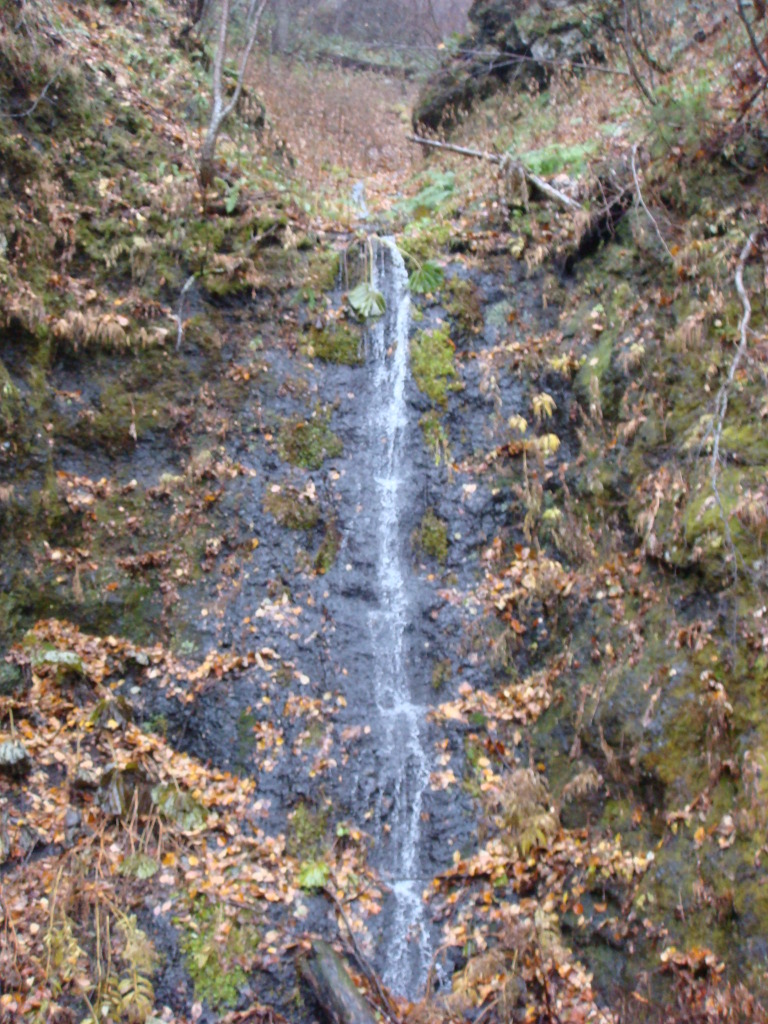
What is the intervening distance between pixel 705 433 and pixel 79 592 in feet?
19.7

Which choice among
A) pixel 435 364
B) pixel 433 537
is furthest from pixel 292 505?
pixel 435 364

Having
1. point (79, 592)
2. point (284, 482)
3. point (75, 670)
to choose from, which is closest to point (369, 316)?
point (284, 482)

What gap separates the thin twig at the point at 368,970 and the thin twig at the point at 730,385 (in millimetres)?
4027

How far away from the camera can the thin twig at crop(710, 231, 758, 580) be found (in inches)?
211

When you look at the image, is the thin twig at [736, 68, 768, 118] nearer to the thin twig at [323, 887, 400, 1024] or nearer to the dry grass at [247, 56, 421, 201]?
the dry grass at [247, 56, 421, 201]

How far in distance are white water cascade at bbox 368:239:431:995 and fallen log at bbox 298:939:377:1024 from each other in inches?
17.1

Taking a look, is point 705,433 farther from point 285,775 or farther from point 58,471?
point 58,471

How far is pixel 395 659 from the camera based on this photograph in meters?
6.89

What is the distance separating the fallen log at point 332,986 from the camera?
4660 millimetres

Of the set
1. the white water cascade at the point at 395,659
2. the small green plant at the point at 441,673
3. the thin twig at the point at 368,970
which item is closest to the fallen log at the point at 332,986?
the thin twig at the point at 368,970

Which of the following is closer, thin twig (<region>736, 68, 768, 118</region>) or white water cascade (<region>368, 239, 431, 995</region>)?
white water cascade (<region>368, 239, 431, 995</region>)

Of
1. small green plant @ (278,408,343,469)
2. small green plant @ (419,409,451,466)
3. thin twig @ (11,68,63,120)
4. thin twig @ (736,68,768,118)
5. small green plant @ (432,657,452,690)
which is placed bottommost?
small green plant @ (432,657,452,690)

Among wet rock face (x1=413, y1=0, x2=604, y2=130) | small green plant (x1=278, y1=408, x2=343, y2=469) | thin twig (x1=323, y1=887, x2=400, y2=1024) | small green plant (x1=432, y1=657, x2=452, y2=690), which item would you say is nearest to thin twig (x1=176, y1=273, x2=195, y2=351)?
small green plant (x1=278, y1=408, x2=343, y2=469)

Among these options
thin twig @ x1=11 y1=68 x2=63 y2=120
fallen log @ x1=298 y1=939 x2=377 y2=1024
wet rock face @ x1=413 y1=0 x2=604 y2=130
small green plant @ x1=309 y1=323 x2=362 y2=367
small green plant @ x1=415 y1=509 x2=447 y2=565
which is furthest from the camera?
wet rock face @ x1=413 y1=0 x2=604 y2=130
